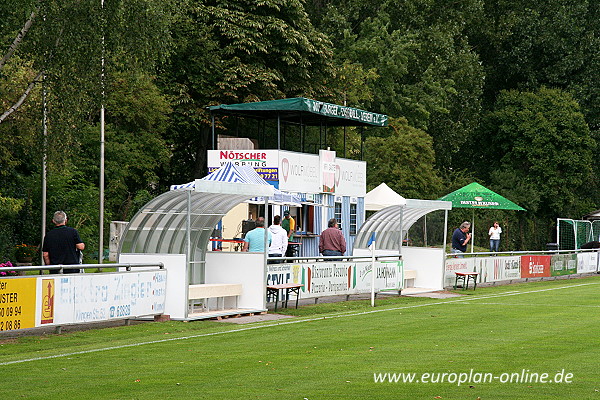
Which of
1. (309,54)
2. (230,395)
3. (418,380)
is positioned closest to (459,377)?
(418,380)

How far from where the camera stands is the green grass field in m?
10.7

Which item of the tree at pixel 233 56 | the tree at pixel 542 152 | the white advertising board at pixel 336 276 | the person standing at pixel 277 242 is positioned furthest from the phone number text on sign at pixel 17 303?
the tree at pixel 542 152

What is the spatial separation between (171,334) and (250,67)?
29.9 metres

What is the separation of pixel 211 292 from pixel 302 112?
706 inches

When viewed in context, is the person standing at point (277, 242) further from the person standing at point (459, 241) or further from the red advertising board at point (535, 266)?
the red advertising board at point (535, 266)

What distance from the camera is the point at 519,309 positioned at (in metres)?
22.2

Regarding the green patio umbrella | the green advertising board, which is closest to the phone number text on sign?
the green patio umbrella

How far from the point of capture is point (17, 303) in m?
15.5

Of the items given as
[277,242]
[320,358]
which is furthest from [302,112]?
[320,358]

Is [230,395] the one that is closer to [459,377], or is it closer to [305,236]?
[459,377]

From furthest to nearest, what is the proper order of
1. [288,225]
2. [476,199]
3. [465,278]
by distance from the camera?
1. [476,199]
2. [288,225]
3. [465,278]

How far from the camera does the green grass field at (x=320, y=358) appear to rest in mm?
10680

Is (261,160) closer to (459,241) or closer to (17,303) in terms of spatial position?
(459,241)

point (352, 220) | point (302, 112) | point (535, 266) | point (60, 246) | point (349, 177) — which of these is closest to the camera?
point (60, 246)
